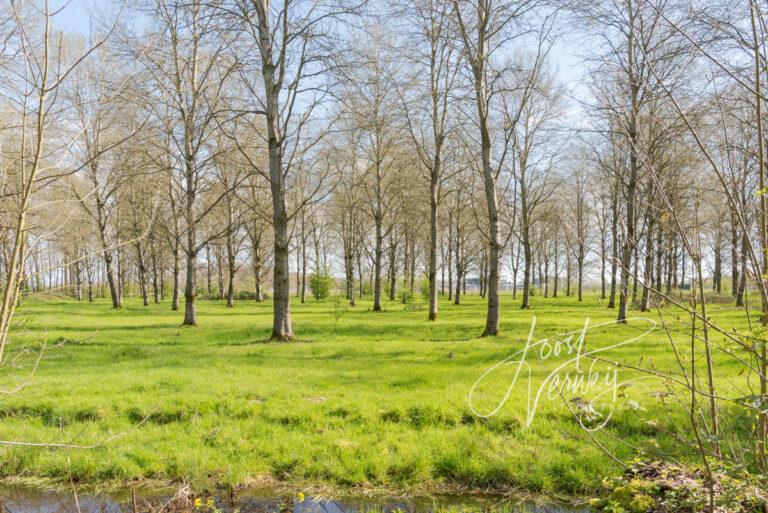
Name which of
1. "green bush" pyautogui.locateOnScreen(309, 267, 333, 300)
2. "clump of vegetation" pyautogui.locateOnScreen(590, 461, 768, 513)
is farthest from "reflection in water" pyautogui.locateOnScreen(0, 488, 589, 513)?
"green bush" pyautogui.locateOnScreen(309, 267, 333, 300)

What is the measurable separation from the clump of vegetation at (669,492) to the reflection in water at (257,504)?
0.51m

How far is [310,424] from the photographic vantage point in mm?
6230

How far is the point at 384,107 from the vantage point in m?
20.8

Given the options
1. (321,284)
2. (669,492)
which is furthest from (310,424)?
(321,284)

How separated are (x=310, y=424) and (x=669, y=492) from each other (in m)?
4.17

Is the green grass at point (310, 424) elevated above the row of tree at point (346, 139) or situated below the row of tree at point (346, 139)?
below

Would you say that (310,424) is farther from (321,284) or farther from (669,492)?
(321,284)

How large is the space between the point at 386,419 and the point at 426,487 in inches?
57.6

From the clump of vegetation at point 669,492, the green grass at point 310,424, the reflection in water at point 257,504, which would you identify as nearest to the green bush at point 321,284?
the green grass at point 310,424

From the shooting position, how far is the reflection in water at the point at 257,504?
177 inches

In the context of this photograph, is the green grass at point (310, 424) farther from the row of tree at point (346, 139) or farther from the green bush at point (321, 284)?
the green bush at point (321, 284)

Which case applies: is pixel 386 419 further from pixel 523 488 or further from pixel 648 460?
pixel 648 460

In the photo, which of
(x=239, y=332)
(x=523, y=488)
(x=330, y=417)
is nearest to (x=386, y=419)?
(x=330, y=417)

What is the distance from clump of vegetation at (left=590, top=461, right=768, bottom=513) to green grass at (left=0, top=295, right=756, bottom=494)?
23 cm
